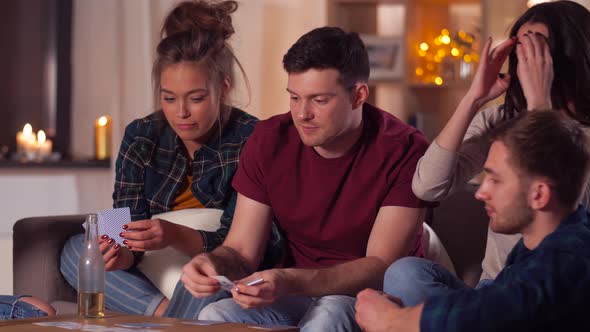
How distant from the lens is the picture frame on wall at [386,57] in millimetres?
4877

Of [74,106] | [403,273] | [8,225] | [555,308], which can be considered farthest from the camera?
[74,106]

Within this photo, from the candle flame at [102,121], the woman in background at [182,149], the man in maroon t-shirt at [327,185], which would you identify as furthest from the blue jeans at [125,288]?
the candle flame at [102,121]

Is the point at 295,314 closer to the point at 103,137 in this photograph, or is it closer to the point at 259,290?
the point at 259,290

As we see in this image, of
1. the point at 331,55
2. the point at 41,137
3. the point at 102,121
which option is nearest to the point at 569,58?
the point at 331,55

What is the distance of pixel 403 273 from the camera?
2.02m

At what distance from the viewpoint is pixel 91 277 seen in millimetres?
2107

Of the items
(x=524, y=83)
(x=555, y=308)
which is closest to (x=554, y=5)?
(x=524, y=83)

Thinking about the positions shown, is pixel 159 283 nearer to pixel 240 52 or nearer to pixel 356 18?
pixel 240 52

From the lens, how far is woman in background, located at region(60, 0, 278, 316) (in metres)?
2.67

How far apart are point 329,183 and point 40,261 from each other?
0.90m

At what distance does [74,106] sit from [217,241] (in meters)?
2.43

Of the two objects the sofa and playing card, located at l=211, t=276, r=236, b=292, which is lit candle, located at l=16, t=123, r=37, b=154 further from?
playing card, located at l=211, t=276, r=236, b=292

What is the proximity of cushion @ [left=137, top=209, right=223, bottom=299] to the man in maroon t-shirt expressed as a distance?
0.69ft

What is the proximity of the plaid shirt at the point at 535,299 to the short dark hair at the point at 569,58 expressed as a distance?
64 centimetres
